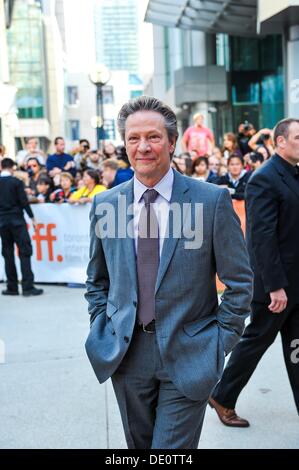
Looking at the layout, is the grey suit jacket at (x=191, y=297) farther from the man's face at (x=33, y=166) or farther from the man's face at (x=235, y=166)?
the man's face at (x=33, y=166)

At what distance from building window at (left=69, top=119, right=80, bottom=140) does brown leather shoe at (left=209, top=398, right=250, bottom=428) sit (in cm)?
8410

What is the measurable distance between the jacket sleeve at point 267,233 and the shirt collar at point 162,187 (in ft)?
4.22

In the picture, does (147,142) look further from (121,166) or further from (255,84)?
(255,84)

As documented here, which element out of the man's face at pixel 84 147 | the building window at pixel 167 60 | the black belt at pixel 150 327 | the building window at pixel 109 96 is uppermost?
the building window at pixel 109 96

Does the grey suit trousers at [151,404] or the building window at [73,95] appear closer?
the grey suit trousers at [151,404]

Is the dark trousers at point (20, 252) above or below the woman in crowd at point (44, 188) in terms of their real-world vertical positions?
below

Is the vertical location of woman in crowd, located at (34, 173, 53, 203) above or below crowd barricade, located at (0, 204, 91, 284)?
above

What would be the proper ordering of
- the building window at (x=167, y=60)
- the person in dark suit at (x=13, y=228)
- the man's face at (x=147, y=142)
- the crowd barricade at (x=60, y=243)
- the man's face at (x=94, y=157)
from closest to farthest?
the man's face at (x=147, y=142), the person in dark suit at (x=13, y=228), the crowd barricade at (x=60, y=243), the man's face at (x=94, y=157), the building window at (x=167, y=60)

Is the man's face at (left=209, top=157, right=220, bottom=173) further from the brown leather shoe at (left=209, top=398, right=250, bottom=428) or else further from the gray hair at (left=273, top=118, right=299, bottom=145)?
the brown leather shoe at (left=209, top=398, right=250, bottom=428)

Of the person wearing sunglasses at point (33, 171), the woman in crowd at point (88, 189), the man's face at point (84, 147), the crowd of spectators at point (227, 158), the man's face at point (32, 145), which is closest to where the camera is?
the crowd of spectators at point (227, 158)

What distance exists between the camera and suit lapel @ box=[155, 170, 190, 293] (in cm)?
258

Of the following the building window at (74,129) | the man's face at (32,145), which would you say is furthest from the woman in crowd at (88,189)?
the building window at (74,129)

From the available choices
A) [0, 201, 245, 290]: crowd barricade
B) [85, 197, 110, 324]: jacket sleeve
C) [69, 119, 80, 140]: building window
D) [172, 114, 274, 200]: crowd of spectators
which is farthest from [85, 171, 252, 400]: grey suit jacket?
[69, 119, 80, 140]: building window

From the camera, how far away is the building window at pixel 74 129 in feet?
286
